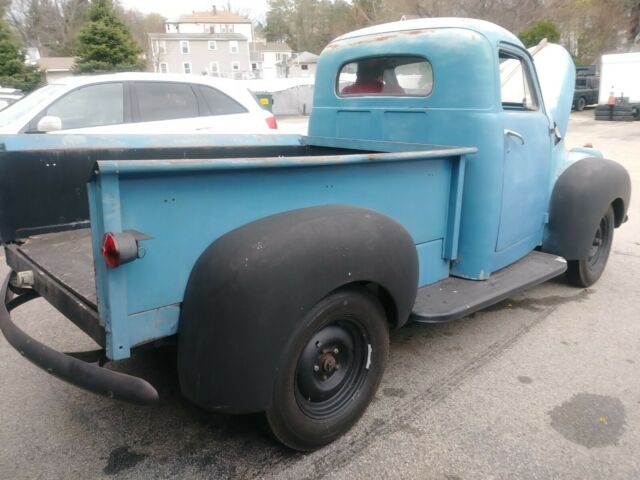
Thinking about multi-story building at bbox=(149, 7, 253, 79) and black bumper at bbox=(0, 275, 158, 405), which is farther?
multi-story building at bbox=(149, 7, 253, 79)

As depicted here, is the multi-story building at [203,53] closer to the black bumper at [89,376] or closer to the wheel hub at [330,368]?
the wheel hub at [330,368]

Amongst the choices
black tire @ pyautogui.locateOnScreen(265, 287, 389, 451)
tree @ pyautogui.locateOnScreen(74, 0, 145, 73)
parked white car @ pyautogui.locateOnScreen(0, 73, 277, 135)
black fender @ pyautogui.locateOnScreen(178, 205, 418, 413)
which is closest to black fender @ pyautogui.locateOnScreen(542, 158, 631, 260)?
black tire @ pyautogui.locateOnScreen(265, 287, 389, 451)

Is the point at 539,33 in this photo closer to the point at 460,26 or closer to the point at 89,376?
the point at 460,26

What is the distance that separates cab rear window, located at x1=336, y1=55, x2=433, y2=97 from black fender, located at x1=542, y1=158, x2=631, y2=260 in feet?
4.78

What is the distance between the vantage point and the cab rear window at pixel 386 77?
12.0ft

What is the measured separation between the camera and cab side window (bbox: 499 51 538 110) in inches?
154

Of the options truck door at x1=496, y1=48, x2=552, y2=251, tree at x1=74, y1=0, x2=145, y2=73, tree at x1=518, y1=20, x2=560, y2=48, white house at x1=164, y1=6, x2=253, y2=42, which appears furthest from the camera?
white house at x1=164, y1=6, x2=253, y2=42

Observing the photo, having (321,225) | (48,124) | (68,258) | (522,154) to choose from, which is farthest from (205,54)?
(321,225)

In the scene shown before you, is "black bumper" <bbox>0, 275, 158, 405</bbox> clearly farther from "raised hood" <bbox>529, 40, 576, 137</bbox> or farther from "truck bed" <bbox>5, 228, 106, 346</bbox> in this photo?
"raised hood" <bbox>529, 40, 576, 137</bbox>

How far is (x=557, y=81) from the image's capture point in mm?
4410

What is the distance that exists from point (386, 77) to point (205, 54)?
5878 cm

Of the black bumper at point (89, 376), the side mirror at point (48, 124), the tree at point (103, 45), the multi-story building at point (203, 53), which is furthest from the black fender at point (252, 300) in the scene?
the multi-story building at point (203, 53)

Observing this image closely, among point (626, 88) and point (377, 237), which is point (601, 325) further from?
point (626, 88)

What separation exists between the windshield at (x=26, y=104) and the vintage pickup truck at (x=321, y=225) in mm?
2473
